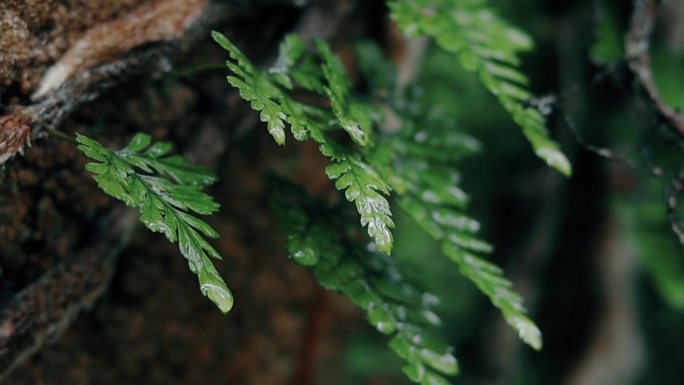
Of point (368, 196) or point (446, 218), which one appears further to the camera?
point (446, 218)

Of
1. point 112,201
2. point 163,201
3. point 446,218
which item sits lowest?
point 112,201

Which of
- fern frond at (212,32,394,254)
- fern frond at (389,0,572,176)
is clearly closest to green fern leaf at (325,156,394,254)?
fern frond at (212,32,394,254)

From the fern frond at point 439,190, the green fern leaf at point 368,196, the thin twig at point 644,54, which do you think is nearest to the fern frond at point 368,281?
the fern frond at point 439,190

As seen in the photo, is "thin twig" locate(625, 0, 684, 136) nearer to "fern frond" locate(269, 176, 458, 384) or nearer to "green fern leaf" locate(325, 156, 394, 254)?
"fern frond" locate(269, 176, 458, 384)

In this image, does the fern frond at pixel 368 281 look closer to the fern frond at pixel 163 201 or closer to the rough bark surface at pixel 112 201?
the fern frond at pixel 163 201

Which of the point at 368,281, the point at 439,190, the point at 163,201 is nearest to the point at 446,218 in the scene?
the point at 439,190

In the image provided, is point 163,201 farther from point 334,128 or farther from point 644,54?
point 644,54
